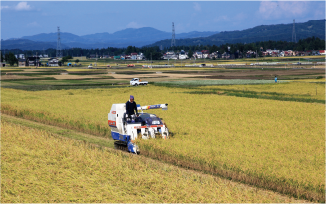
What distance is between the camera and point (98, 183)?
13.2 metres

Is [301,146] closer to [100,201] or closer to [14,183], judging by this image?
[100,201]

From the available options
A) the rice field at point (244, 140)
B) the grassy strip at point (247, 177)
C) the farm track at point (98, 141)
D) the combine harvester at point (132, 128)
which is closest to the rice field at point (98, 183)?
the grassy strip at point (247, 177)

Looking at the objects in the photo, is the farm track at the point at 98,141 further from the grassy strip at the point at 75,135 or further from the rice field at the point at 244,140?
the rice field at the point at 244,140

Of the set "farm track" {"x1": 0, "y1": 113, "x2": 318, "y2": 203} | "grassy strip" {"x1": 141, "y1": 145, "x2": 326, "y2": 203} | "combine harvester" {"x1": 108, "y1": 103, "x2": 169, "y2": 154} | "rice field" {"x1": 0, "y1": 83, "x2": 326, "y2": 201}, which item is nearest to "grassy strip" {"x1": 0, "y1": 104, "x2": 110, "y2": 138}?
"rice field" {"x1": 0, "y1": 83, "x2": 326, "y2": 201}

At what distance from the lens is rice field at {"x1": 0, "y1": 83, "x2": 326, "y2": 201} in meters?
15.2

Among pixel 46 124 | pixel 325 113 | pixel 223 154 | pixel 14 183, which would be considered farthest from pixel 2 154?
pixel 325 113

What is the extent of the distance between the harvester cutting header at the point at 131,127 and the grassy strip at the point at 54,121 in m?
4.79

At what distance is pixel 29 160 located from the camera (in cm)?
1645

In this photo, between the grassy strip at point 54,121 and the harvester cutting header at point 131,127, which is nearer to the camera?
the harvester cutting header at point 131,127

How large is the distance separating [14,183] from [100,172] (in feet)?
10.6

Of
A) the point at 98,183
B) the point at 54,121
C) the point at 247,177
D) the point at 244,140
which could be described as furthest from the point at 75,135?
the point at 247,177

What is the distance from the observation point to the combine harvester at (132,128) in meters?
21.3

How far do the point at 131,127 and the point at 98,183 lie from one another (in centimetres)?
830

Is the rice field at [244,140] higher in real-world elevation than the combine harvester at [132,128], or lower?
lower
